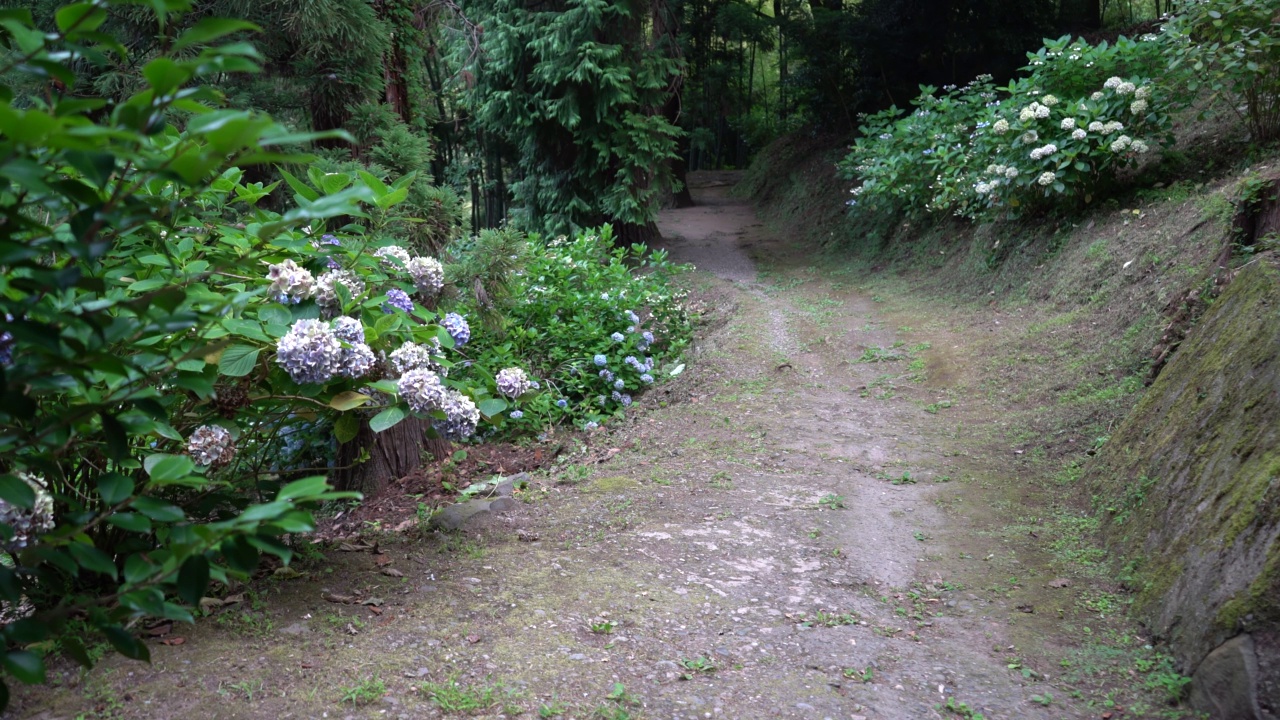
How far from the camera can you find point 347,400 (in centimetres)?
290

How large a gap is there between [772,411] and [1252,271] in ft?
9.40

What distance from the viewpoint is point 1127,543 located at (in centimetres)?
335

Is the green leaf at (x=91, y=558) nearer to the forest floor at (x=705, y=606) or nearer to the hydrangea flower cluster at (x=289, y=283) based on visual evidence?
the forest floor at (x=705, y=606)

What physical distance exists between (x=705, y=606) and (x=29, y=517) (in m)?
2.13

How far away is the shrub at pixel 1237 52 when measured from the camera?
237 inches

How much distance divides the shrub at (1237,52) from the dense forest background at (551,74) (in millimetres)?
5752

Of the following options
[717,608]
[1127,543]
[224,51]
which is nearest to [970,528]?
[1127,543]

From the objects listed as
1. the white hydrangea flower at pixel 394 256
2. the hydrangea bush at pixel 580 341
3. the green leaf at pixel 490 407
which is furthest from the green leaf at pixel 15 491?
the hydrangea bush at pixel 580 341

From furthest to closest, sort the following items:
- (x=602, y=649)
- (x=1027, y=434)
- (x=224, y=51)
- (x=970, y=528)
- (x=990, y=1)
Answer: (x=990, y=1) < (x=1027, y=434) < (x=970, y=528) < (x=602, y=649) < (x=224, y=51)

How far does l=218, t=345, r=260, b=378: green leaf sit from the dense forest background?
1.85 metres

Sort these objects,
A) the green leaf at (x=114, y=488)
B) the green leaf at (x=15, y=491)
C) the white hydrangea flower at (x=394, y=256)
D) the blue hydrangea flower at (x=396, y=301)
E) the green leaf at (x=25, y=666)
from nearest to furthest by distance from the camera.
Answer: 1. the green leaf at (x=25, y=666)
2. the green leaf at (x=15, y=491)
3. the green leaf at (x=114, y=488)
4. the blue hydrangea flower at (x=396, y=301)
5. the white hydrangea flower at (x=394, y=256)

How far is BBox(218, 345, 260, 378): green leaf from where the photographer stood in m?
2.59

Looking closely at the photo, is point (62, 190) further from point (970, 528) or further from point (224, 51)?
point (970, 528)

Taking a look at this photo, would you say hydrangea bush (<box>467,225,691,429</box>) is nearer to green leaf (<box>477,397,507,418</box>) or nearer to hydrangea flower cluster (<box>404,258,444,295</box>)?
hydrangea flower cluster (<box>404,258,444,295</box>)
